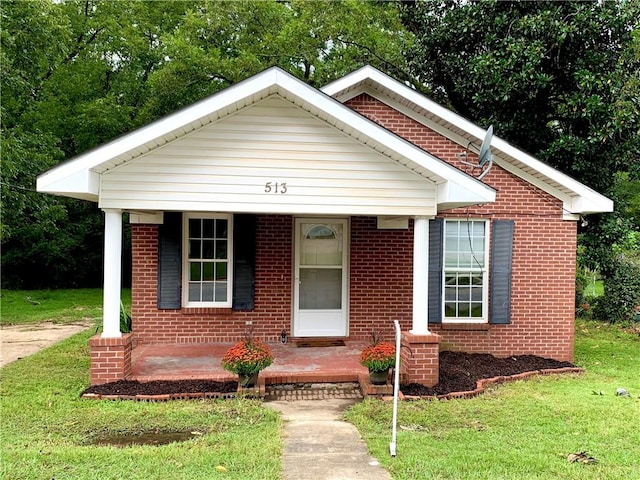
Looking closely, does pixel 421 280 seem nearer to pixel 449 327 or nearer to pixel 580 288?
pixel 449 327

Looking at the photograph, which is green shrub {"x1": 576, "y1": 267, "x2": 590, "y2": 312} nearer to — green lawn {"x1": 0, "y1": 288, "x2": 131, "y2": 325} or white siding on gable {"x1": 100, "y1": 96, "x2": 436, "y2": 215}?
white siding on gable {"x1": 100, "y1": 96, "x2": 436, "y2": 215}

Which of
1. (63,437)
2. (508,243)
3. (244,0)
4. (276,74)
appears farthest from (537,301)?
(244,0)

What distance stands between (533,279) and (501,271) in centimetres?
67

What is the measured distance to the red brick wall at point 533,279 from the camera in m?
8.81

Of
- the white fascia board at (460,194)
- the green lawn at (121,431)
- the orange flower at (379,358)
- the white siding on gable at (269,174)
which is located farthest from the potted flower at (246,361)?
the white fascia board at (460,194)

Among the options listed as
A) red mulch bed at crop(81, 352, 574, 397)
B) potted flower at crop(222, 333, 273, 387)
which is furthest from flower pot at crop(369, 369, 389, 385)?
potted flower at crop(222, 333, 273, 387)

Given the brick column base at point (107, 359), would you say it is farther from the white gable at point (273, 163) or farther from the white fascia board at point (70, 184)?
the white fascia board at point (70, 184)

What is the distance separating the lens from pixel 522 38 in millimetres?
11297

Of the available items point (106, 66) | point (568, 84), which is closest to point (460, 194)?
point (568, 84)

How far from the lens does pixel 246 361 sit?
6.21m

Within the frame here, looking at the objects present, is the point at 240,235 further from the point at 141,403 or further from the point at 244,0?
the point at 244,0

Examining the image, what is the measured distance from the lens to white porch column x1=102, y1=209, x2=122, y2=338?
6383 mm

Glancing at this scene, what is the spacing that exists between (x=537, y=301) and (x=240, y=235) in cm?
557

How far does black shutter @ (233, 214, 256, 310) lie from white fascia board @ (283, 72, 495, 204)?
304cm
